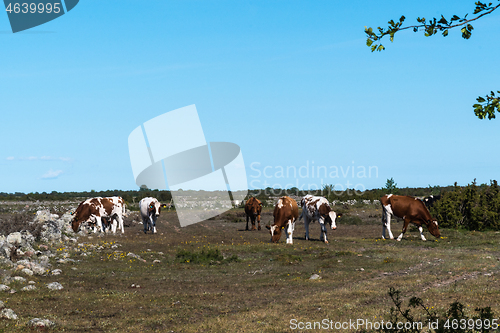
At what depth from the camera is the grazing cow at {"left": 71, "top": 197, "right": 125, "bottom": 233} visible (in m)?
31.6

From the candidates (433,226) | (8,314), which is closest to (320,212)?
(433,226)

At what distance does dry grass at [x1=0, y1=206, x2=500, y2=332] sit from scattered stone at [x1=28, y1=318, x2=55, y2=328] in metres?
0.19

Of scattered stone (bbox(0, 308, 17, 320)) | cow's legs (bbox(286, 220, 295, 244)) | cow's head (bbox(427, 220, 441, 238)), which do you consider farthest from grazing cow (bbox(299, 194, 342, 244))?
scattered stone (bbox(0, 308, 17, 320))

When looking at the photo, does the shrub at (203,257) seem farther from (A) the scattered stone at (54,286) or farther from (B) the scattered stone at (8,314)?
(B) the scattered stone at (8,314)

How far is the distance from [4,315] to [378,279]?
1113 centimetres

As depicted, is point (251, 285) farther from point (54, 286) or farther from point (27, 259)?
point (27, 259)

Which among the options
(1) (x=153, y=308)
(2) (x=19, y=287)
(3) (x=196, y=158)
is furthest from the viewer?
(3) (x=196, y=158)

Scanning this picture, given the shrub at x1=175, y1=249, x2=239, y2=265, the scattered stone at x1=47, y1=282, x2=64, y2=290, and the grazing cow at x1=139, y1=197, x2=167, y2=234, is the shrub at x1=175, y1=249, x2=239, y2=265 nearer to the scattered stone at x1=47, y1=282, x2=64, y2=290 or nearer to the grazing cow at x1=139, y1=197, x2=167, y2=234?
the scattered stone at x1=47, y1=282, x2=64, y2=290

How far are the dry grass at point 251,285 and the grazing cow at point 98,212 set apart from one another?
288 inches

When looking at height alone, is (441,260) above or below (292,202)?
below

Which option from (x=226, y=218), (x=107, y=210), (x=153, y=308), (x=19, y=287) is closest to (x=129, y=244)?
(x=107, y=210)

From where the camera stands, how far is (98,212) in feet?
107

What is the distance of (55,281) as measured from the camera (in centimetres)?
1633

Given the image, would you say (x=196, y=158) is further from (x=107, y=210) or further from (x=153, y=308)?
(x=153, y=308)
